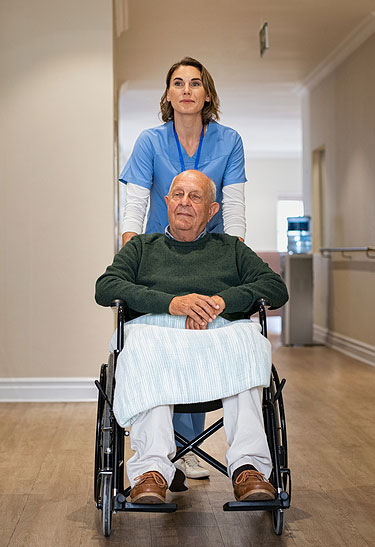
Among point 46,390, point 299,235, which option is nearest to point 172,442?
point 46,390

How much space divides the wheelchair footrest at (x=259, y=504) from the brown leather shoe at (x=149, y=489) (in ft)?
0.55

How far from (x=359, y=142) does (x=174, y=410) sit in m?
4.78

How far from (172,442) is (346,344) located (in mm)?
4845

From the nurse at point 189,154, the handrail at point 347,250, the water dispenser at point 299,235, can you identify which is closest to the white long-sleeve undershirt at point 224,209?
the nurse at point 189,154

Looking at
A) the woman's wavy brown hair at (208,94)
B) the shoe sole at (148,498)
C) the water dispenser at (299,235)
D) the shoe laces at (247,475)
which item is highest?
the woman's wavy brown hair at (208,94)

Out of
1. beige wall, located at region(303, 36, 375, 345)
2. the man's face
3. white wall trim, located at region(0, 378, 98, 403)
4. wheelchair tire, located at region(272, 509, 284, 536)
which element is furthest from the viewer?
beige wall, located at region(303, 36, 375, 345)

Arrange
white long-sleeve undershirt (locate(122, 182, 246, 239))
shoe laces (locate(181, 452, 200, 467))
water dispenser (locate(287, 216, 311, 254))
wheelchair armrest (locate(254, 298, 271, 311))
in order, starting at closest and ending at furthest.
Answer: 1. wheelchair armrest (locate(254, 298, 271, 311))
2. white long-sleeve undershirt (locate(122, 182, 246, 239))
3. shoe laces (locate(181, 452, 200, 467))
4. water dispenser (locate(287, 216, 311, 254))

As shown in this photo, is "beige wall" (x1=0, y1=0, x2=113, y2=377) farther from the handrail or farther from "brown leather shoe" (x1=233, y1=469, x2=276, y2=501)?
"brown leather shoe" (x1=233, y1=469, x2=276, y2=501)

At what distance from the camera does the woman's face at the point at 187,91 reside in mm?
2723

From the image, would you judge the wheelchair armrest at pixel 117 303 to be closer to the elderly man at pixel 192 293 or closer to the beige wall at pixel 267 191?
the elderly man at pixel 192 293

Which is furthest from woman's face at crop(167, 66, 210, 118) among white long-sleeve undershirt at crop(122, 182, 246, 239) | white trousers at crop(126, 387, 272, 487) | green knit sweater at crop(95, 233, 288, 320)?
white trousers at crop(126, 387, 272, 487)

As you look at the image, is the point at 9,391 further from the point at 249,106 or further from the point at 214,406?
the point at 249,106

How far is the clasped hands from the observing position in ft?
7.11

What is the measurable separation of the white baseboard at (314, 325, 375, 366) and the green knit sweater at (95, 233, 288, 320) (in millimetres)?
3781
